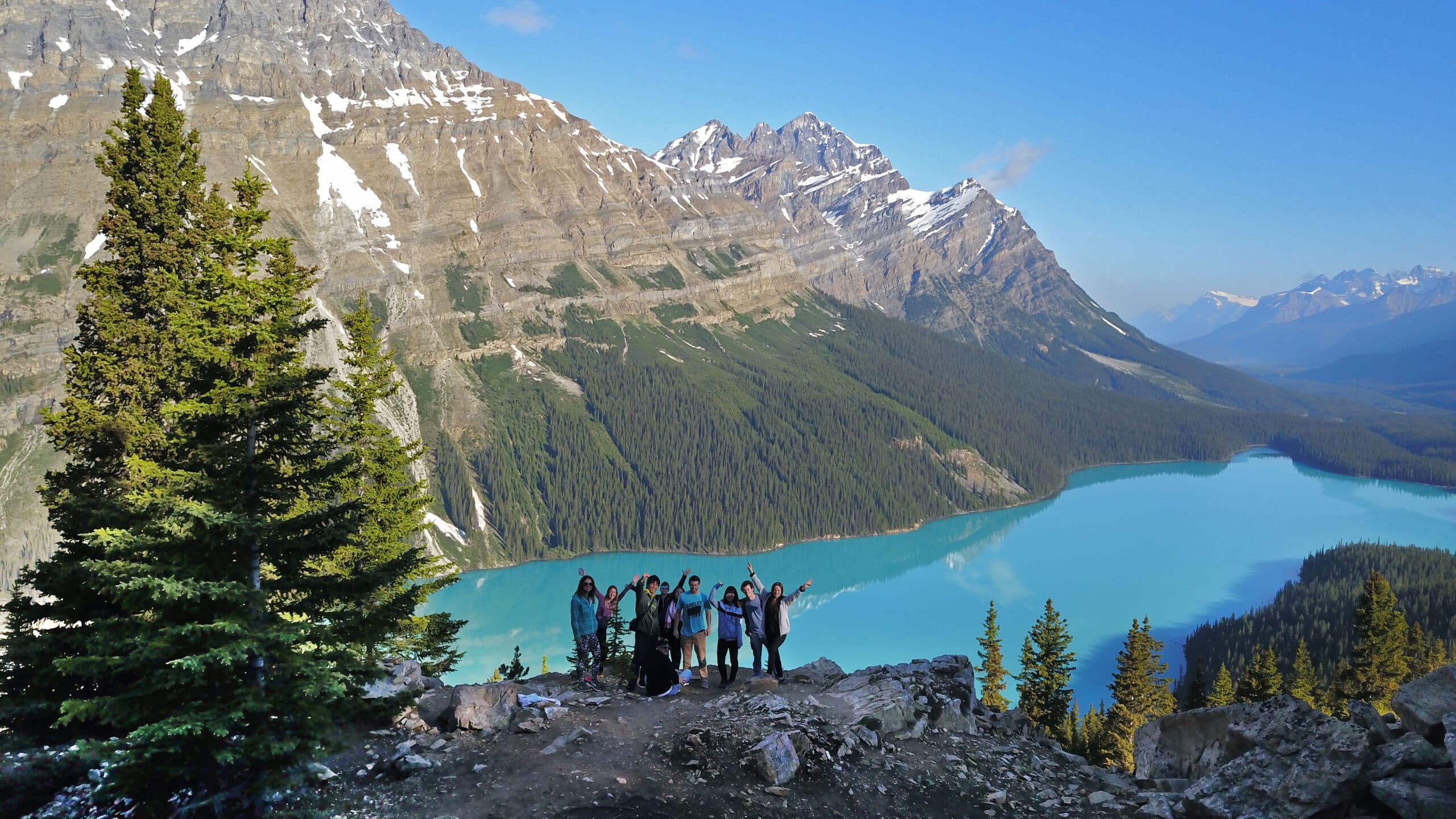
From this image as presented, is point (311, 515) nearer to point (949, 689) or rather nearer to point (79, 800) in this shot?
point (79, 800)

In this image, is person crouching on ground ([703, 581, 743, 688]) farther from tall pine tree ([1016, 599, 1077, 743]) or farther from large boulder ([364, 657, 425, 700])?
tall pine tree ([1016, 599, 1077, 743])

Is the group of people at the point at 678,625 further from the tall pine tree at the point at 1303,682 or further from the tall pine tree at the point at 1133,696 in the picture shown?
the tall pine tree at the point at 1303,682

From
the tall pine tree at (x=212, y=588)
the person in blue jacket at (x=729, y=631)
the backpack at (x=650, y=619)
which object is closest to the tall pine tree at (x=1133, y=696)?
the person in blue jacket at (x=729, y=631)

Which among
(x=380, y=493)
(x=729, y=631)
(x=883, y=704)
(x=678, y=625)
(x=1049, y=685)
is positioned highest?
(x=380, y=493)

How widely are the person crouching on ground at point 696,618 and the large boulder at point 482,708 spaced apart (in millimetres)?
4488

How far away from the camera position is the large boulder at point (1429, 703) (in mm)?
13086

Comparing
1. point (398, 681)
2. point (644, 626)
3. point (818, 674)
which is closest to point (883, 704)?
point (818, 674)

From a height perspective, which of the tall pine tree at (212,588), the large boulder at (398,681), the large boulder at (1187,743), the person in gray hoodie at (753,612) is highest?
the tall pine tree at (212,588)

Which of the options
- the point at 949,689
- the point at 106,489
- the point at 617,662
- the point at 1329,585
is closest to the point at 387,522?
the point at 617,662

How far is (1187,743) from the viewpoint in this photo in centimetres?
1766

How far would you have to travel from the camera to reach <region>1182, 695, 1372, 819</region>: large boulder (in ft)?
41.8

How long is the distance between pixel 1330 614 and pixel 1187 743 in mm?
103744

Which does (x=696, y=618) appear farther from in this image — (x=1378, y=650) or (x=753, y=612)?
(x=1378, y=650)

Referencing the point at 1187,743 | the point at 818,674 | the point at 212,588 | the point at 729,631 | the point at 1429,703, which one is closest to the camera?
the point at 212,588
